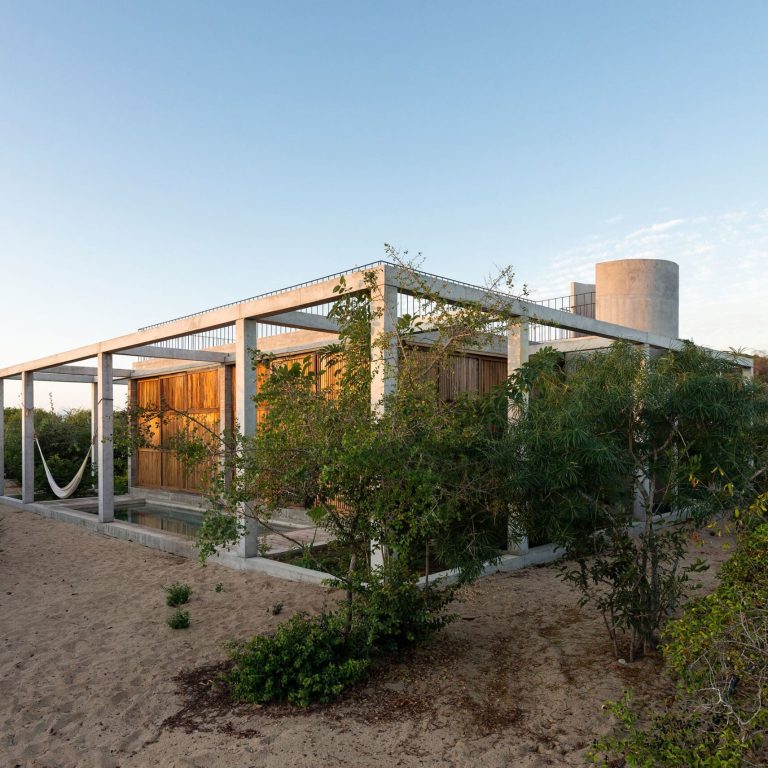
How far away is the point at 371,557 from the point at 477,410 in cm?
173

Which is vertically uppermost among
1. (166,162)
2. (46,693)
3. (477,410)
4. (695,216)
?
(166,162)

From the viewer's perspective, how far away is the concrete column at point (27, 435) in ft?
35.9

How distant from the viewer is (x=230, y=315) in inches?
257

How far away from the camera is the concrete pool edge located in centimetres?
589

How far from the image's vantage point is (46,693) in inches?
142

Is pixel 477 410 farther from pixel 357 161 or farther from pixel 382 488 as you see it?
pixel 357 161

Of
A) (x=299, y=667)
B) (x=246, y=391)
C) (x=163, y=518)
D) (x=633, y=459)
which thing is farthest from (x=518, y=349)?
(x=163, y=518)

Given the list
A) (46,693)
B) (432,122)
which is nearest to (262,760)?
(46,693)

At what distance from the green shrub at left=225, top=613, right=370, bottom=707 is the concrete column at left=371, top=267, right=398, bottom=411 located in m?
1.81

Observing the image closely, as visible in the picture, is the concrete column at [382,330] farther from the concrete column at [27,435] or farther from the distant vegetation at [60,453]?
the distant vegetation at [60,453]

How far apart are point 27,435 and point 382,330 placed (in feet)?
29.6

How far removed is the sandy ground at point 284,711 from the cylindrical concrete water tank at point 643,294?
24.7ft

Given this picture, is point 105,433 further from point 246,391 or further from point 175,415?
point 246,391

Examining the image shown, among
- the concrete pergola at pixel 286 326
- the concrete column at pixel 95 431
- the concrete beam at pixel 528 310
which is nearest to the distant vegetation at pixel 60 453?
the concrete column at pixel 95 431
